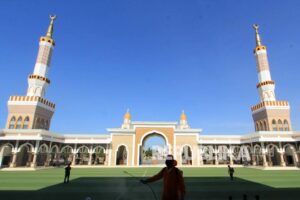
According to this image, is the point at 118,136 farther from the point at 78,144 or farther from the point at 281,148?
the point at 281,148

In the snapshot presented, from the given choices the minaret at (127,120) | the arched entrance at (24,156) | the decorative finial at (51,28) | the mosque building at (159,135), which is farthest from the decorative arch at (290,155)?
the decorative finial at (51,28)

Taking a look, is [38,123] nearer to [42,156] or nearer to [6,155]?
[42,156]

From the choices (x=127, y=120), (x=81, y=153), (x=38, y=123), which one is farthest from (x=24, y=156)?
(x=127, y=120)

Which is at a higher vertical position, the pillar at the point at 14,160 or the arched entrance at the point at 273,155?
the arched entrance at the point at 273,155

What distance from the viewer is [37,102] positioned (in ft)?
122

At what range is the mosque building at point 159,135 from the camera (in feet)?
113

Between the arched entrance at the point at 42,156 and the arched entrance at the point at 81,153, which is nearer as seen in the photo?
the arched entrance at the point at 42,156

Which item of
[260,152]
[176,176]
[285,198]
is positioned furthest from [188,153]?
[176,176]

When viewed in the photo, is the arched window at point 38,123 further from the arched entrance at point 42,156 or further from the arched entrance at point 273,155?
the arched entrance at point 273,155

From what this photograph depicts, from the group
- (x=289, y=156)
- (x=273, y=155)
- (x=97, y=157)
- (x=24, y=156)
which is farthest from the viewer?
(x=97, y=157)

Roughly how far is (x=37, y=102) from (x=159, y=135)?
77.2 ft

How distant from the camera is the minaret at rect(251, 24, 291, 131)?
39719 millimetres

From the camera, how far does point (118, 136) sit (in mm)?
39406

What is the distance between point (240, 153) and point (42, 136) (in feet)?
119
